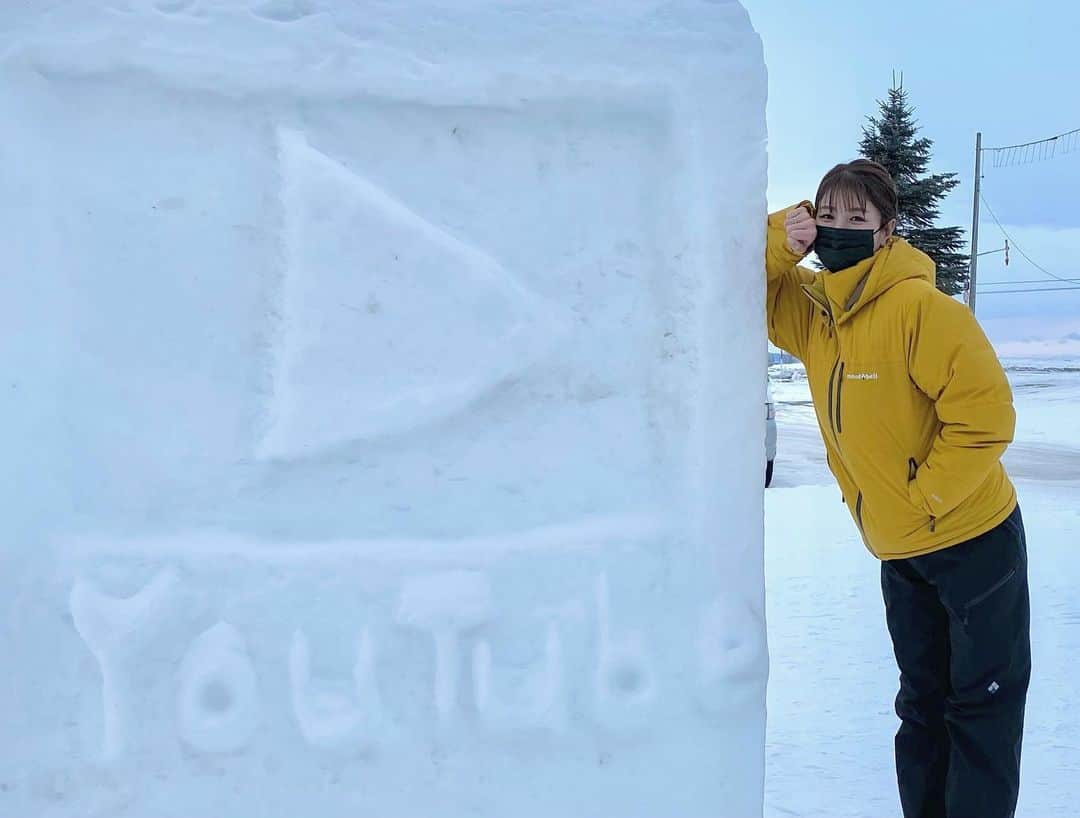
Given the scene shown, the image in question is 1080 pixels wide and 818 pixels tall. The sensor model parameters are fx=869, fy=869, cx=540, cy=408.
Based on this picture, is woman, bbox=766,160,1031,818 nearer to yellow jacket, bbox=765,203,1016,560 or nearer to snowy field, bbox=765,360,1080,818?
yellow jacket, bbox=765,203,1016,560

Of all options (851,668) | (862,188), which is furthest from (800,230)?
(851,668)

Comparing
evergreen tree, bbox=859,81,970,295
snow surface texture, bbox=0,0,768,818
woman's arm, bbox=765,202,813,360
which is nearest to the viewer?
snow surface texture, bbox=0,0,768,818

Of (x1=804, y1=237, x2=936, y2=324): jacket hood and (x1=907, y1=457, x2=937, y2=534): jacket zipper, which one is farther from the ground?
(x1=804, y1=237, x2=936, y2=324): jacket hood

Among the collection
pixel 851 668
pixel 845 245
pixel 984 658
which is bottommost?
pixel 851 668

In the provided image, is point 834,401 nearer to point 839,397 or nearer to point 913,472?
point 839,397

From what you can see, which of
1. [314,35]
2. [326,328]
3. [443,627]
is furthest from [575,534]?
[314,35]

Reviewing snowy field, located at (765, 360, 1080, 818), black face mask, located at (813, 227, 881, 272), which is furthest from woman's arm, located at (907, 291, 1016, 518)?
snowy field, located at (765, 360, 1080, 818)

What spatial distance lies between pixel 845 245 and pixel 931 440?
47 centimetres

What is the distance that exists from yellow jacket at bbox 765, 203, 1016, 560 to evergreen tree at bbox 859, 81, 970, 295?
1701 cm

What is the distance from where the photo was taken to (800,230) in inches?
74.2

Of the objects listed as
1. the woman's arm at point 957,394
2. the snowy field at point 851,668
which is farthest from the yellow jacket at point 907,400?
the snowy field at point 851,668

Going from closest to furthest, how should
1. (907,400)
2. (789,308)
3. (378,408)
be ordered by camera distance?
(378,408)
(907,400)
(789,308)

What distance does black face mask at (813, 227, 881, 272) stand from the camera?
189 centimetres

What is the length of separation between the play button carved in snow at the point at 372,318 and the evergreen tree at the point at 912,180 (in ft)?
57.4
